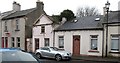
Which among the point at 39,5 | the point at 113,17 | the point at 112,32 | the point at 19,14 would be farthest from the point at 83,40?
the point at 19,14

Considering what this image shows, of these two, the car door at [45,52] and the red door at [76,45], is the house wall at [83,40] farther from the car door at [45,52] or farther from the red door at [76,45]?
the car door at [45,52]

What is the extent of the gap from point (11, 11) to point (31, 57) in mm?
35400

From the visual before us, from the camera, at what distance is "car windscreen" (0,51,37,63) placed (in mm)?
7395

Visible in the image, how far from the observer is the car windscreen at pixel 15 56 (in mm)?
7395

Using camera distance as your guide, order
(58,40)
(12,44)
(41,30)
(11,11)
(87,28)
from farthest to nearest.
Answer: (11,11) → (12,44) → (41,30) → (58,40) → (87,28)

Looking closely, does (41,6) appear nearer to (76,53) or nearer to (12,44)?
(12,44)

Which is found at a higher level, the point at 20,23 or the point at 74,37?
the point at 20,23

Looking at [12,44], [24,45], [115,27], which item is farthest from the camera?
[12,44]

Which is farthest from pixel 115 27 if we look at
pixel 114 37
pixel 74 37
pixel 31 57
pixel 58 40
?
pixel 31 57

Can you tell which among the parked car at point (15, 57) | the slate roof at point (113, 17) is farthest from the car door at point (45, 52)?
the parked car at point (15, 57)

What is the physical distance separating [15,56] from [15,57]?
Result: 0.04 m

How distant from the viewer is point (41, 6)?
38062mm

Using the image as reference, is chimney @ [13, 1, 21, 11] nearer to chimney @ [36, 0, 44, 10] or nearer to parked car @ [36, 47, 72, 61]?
chimney @ [36, 0, 44, 10]

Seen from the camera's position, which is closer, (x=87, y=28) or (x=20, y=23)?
(x=87, y=28)
